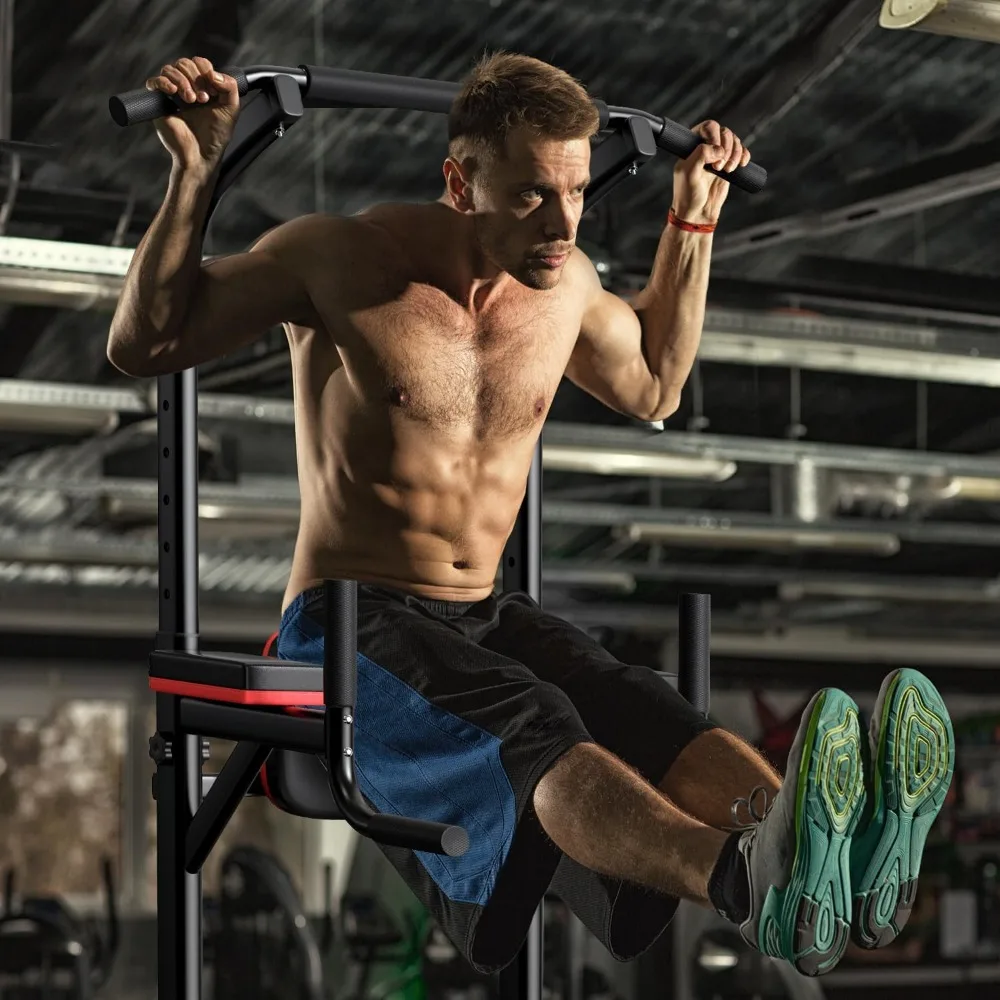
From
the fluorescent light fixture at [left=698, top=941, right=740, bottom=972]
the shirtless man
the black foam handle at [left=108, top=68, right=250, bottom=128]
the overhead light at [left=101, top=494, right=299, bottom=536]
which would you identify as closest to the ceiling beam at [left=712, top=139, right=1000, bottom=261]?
the shirtless man

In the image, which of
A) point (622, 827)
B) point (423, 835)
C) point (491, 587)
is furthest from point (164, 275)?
point (622, 827)

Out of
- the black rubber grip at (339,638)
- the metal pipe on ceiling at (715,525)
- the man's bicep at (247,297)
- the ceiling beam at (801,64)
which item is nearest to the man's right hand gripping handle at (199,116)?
the man's bicep at (247,297)

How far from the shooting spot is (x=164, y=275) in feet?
7.72

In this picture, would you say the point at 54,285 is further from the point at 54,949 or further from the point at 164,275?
the point at 54,949

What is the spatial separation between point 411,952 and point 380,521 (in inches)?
291

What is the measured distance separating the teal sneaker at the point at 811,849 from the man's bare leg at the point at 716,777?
206 millimetres

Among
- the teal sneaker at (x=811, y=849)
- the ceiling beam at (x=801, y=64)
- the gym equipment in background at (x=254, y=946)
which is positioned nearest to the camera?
Answer: the teal sneaker at (x=811, y=849)

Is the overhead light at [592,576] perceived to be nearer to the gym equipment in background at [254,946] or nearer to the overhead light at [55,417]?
the gym equipment in background at [254,946]

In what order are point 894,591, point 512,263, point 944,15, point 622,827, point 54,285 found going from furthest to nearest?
point 894,591
point 54,285
point 944,15
point 512,263
point 622,827

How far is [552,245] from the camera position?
7.86 feet

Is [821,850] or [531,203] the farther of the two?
[531,203]

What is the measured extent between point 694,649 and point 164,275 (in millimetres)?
1038

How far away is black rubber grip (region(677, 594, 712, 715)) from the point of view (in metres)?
2.74

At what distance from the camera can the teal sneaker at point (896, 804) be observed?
82.3 inches
